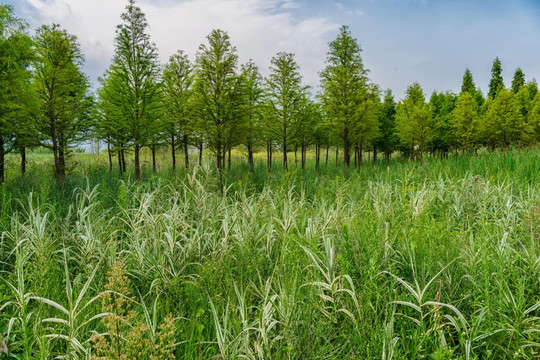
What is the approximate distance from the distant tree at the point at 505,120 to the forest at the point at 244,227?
0.18m

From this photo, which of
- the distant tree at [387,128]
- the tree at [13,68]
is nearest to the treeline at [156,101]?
the tree at [13,68]

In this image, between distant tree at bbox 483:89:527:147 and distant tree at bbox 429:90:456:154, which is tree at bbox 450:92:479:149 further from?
distant tree at bbox 483:89:527:147

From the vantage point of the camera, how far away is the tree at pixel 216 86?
1032 centimetres

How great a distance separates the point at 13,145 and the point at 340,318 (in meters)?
14.5

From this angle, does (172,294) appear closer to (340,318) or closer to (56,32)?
(340,318)

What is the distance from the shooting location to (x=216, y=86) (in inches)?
413

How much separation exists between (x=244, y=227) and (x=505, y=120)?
27278mm

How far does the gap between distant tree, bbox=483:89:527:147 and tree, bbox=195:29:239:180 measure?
73.2 ft

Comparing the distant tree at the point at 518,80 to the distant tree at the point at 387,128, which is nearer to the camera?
the distant tree at the point at 387,128

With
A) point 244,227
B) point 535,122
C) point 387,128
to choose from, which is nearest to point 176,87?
point 244,227

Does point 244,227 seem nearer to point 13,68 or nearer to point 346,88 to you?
point 13,68

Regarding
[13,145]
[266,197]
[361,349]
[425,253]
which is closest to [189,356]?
[361,349]

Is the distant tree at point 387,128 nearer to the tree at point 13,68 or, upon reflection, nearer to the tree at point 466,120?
the tree at point 466,120

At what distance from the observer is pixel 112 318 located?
1.18 metres
